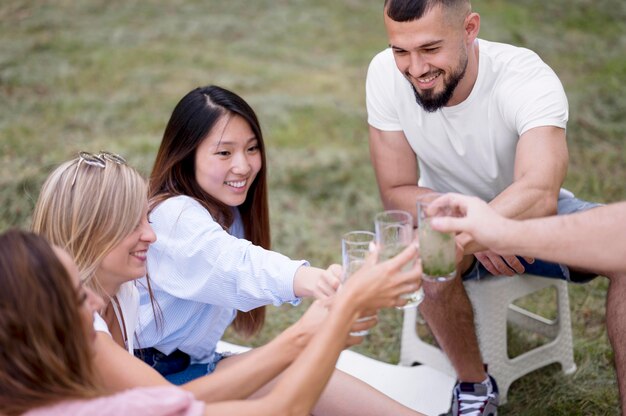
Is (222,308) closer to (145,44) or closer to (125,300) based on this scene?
(125,300)

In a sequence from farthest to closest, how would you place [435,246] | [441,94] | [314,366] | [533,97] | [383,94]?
1. [383,94]
2. [441,94]
3. [533,97]
4. [435,246]
5. [314,366]

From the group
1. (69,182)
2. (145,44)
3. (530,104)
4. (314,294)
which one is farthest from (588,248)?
(145,44)

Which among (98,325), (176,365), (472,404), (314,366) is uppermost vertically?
(98,325)

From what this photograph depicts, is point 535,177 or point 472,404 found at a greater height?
point 535,177

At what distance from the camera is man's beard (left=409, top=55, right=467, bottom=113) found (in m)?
3.60

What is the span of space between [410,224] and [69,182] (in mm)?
1104

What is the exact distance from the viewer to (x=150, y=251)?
3059 mm

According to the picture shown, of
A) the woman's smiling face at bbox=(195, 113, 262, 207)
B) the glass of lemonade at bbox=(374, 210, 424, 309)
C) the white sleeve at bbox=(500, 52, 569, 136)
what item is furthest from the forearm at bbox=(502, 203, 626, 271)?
the woman's smiling face at bbox=(195, 113, 262, 207)

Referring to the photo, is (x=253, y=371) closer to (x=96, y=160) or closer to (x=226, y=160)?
(x=96, y=160)

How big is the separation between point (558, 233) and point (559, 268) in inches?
46.0

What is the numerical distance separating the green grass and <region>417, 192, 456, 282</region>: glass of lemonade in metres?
1.44

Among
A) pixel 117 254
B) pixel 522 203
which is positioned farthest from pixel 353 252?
pixel 522 203

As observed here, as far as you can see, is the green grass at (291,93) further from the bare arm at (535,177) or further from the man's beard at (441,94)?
the man's beard at (441,94)

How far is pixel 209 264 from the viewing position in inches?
114
